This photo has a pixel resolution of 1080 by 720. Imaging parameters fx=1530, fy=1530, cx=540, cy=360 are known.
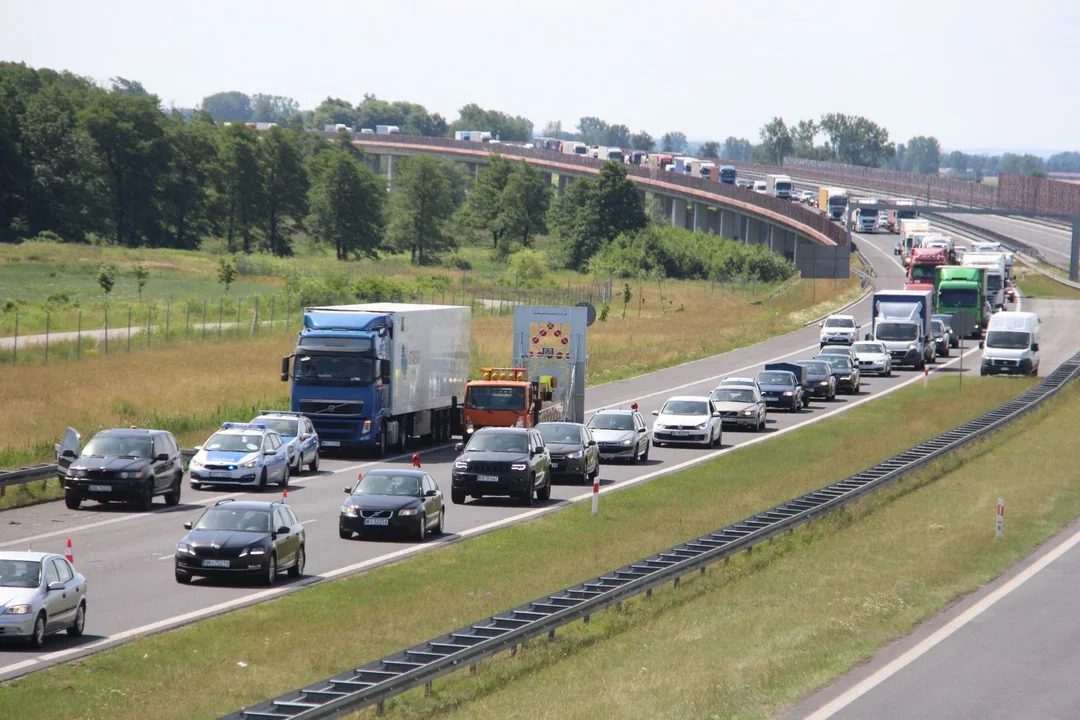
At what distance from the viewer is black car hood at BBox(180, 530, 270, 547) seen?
2281 cm

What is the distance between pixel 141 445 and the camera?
3123cm

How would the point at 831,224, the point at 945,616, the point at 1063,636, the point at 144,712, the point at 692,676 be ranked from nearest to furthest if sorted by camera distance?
the point at 144,712 < the point at 692,676 < the point at 1063,636 < the point at 945,616 < the point at 831,224

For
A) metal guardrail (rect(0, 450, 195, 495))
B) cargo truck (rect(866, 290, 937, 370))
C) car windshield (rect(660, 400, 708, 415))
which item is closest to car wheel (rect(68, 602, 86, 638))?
metal guardrail (rect(0, 450, 195, 495))

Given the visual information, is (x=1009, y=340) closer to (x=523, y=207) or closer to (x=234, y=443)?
(x=234, y=443)

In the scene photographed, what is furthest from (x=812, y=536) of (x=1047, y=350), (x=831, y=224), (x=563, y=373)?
(x=831, y=224)

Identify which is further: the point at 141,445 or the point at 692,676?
the point at 141,445

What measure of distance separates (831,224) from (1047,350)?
3973 centimetres

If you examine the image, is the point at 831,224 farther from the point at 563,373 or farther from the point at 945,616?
the point at 945,616

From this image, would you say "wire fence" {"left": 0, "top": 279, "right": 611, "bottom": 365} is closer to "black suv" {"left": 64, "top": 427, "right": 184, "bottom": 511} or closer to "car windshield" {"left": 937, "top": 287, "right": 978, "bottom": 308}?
"black suv" {"left": 64, "top": 427, "right": 184, "bottom": 511}

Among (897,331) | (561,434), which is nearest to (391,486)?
(561,434)

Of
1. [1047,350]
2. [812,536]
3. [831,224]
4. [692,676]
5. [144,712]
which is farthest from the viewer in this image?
[831,224]

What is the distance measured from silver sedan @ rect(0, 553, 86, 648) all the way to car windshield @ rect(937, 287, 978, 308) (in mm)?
65511

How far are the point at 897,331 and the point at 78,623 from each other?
184 feet

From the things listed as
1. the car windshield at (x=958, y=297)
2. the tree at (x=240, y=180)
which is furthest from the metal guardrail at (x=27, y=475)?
the tree at (x=240, y=180)
